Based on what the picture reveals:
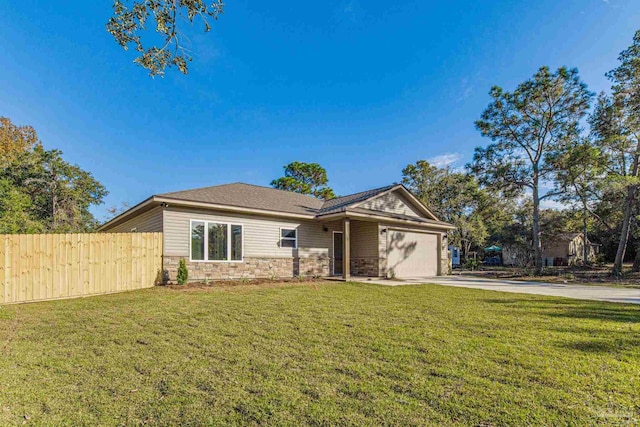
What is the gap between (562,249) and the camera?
1227 inches

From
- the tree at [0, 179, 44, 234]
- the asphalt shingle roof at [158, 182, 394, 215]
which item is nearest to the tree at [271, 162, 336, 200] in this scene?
the asphalt shingle roof at [158, 182, 394, 215]

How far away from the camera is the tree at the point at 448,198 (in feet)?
95.0

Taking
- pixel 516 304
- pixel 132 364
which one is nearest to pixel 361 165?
pixel 516 304

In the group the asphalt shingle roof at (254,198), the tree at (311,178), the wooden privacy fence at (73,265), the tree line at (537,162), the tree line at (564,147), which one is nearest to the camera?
the wooden privacy fence at (73,265)

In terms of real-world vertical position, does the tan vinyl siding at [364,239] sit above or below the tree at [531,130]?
below

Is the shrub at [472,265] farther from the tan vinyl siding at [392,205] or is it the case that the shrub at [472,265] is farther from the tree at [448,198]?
the tan vinyl siding at [392,205]

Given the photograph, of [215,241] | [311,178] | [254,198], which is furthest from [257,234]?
[311,178]

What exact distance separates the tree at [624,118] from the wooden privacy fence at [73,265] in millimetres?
20465

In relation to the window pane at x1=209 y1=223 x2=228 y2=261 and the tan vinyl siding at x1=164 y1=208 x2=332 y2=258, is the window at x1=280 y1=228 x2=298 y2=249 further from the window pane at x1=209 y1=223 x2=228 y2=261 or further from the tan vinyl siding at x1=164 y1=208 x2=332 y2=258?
the window pane at x1=209 y1=223 x2=228 y2=261

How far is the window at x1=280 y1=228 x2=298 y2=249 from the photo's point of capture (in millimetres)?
12716

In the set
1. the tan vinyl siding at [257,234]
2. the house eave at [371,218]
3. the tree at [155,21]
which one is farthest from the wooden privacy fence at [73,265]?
the house eave at [371,218]

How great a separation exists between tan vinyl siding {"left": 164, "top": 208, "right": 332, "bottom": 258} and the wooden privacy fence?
0.69 metres

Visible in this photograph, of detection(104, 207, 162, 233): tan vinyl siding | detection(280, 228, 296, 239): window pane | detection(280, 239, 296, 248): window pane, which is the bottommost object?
detection(280, 239, 296, 248): window pane

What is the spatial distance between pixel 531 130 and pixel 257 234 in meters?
17.0
